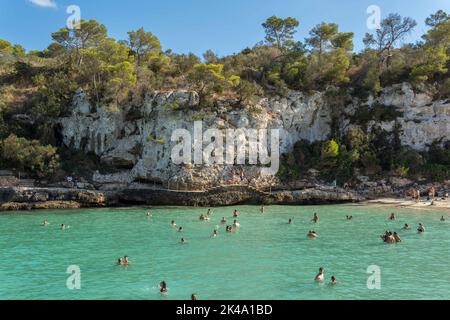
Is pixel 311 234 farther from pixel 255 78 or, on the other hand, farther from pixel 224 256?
pixel 255 78

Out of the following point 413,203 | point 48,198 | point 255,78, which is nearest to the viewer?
point 413,203

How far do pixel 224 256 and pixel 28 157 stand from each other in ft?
105

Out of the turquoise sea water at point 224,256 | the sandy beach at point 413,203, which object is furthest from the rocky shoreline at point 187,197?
the turquoise sea water at point 224,256

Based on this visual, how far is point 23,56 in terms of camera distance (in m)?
72.2

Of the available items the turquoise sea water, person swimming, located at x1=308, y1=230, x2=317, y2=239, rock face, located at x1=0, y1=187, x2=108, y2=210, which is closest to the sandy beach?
the turquoise sea water

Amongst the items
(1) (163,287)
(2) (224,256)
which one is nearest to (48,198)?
(2) (224,256)

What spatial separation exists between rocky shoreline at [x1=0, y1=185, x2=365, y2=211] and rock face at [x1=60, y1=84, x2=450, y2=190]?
1442mm

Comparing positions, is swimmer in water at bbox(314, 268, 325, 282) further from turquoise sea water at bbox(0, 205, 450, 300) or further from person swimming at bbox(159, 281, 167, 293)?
person swimming at bbox(159, 281, 167, 293)

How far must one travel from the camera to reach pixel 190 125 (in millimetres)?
50125

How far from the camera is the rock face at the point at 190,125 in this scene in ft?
159
